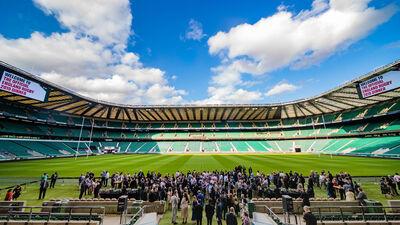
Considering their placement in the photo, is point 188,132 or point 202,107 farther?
Result: point 188,132

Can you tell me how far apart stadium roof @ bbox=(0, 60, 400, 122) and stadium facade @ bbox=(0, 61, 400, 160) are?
201 millimetres

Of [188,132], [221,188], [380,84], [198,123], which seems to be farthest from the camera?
[198,123]

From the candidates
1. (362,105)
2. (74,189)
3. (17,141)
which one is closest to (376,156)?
(362,105)

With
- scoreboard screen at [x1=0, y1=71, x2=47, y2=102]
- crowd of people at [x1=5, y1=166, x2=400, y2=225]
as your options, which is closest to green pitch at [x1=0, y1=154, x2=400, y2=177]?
crowd of people at [x1=5, y1=166, x2=400, y2=225]

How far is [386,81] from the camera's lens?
37.8 m

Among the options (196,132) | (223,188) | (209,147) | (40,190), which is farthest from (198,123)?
(40,190)

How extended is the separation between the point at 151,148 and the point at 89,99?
2535 cm

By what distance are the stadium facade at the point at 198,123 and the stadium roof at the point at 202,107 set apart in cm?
20

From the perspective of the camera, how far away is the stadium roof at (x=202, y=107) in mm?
44562

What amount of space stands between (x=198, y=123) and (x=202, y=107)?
67.1 ft

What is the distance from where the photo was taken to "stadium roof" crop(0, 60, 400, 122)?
44.6 m

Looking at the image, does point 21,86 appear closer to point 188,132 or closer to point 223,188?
point 223,188

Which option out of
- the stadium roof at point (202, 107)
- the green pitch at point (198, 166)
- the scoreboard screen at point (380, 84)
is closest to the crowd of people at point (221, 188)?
the green pitch at point (198, 166)

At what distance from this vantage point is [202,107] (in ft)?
233
